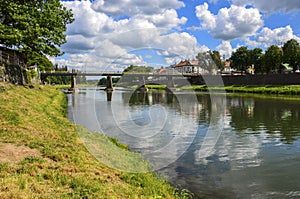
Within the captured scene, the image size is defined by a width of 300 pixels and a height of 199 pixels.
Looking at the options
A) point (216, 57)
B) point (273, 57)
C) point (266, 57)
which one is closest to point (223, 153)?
point (273, 57)

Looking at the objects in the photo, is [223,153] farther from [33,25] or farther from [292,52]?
[292,52]

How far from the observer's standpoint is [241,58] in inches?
4978

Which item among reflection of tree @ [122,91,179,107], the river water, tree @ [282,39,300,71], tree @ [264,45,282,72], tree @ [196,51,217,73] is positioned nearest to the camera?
the river water

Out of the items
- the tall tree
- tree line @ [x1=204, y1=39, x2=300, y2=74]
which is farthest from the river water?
the tall tree

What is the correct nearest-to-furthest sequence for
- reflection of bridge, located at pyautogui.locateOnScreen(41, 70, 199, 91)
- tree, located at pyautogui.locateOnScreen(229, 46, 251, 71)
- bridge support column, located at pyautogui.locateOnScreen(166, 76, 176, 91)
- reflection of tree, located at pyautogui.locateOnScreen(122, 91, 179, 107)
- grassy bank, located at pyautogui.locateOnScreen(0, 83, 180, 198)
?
grassy bank, located at pyautogui.locateOnScreen(0, 83, 180, 198) → reflection of tree, located at pyautogui.locateOnScreen(122, 91, 179, 107) → reflection of bridge, located at pyautogui.locateOnScreen(41, 70, 199, 91) → tree, located at pyautogui.locateOnScreen(229, 46, 251, 71) → bridge support column, located at pyautogui.locateOnScreen(166, 76, 176, 91)

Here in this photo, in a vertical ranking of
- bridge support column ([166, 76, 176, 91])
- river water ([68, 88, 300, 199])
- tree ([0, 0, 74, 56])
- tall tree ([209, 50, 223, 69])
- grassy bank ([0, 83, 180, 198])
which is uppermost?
tall tree ([209, 50, 223, 69])

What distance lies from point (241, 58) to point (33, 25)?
111 m

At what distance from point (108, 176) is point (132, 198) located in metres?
2.15

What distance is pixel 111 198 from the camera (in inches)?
319

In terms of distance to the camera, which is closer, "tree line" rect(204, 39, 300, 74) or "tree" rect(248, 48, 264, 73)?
"tree line" rect(204, 39, 300, 74)

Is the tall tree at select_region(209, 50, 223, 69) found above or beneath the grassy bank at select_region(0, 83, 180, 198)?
above

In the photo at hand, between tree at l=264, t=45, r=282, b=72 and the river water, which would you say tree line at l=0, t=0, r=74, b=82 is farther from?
tree at l=264, t=45, r=282, b=72

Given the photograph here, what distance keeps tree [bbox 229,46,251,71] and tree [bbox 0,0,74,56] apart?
338ft

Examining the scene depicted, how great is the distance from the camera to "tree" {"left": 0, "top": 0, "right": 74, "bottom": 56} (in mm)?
30938
